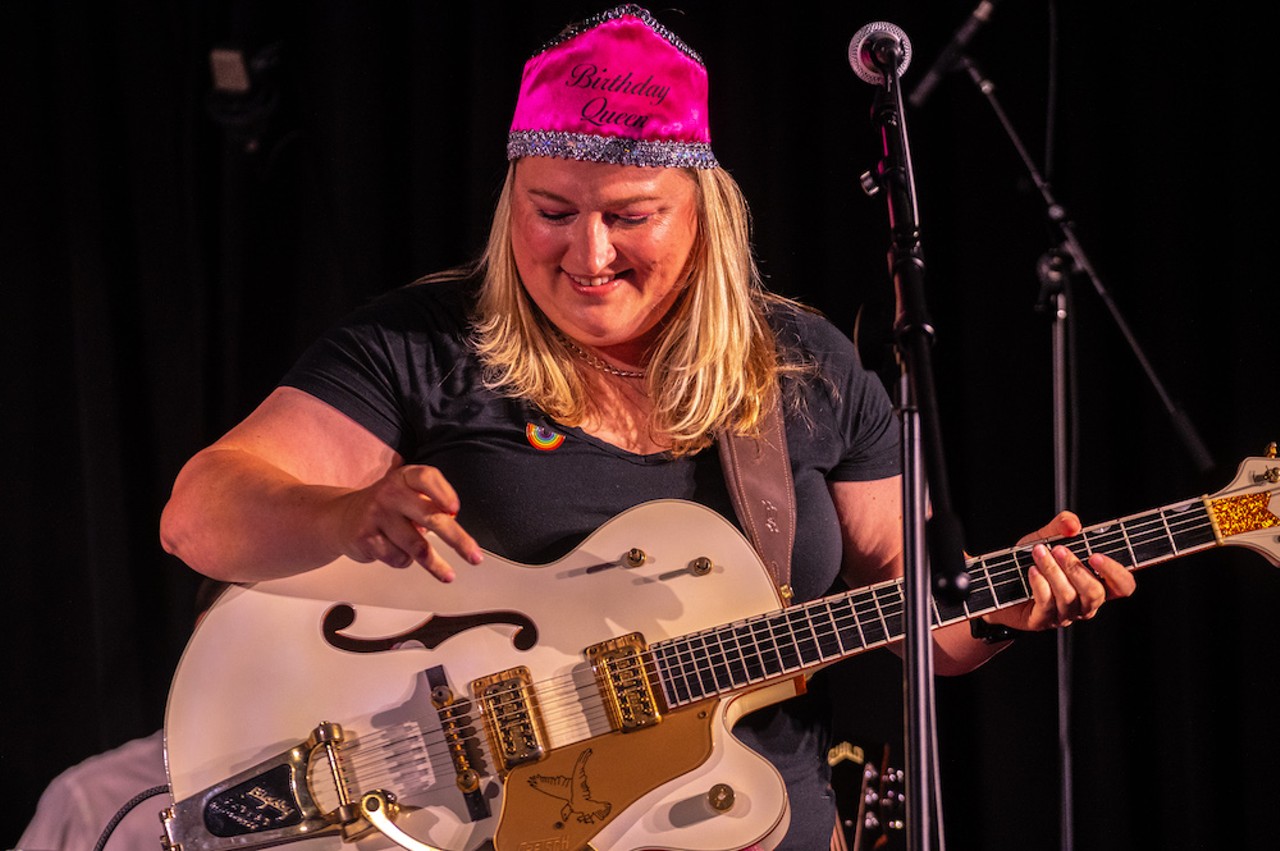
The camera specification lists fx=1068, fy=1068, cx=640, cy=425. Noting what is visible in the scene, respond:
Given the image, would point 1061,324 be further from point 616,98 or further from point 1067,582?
point 616,98

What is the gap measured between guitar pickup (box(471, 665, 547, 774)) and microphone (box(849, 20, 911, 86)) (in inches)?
40.0

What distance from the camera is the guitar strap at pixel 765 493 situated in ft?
6.00

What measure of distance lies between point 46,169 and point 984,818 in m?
2.82

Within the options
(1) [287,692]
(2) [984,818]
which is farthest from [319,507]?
(2) [984,818]

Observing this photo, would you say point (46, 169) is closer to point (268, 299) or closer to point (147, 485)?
point (268, 299)

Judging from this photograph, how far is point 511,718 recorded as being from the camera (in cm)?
162

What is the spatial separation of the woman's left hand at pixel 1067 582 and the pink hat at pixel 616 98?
2.94 ft

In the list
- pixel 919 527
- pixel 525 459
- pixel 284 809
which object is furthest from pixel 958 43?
pixel 284 809

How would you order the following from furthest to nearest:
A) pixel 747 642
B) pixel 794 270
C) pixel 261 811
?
pixel 794 270 → pixel 747 642 → pixel 261 811

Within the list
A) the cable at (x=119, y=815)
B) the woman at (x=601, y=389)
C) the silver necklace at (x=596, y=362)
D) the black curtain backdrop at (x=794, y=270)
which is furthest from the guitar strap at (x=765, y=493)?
the cable at (x=119, y=815)

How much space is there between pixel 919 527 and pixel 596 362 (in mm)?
884

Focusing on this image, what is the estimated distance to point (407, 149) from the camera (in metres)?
2.80

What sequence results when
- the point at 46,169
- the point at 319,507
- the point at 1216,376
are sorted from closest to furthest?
the point at 319,507 < the point at 1216,376 < the point at 46,169

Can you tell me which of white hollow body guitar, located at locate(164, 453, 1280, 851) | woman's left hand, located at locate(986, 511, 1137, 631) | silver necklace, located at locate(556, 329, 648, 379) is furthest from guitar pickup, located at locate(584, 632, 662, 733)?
woman's left hand, located at locate(986, 511, 1137, 631)
